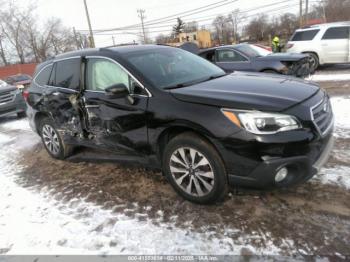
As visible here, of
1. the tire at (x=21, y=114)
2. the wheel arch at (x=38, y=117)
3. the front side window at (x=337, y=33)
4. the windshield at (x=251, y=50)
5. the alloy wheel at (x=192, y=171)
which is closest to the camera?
the alloy wheel at (x=192, y=171)

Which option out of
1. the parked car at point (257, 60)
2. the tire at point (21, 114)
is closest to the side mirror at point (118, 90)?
the parked car at point (257, 60)

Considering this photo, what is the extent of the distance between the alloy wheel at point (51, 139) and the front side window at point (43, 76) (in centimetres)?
76

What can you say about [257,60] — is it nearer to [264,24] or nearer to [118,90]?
[118,90]

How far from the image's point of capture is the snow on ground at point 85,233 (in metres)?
2.82

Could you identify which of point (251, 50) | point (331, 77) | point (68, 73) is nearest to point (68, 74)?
point (68, 73)

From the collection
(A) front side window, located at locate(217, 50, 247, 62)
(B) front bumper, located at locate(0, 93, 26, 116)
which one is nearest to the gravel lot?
(A) front side window, located at locate(217, 50, 247, 62)

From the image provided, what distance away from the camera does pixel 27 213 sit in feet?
12.2

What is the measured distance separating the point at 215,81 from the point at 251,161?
1.25 m

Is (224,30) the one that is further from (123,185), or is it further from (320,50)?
(123,185)

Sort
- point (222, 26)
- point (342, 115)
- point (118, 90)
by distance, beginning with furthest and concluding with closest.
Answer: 1. point (222, 26)
2. point (342, 115)
3. point (118, 90)

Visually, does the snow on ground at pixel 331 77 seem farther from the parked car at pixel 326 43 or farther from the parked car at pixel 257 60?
the parked car at pixel 257 60

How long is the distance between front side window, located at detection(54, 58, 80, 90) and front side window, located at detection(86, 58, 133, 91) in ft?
0.88

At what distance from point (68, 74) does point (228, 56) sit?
6.47 meters

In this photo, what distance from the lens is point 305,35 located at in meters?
13.1
